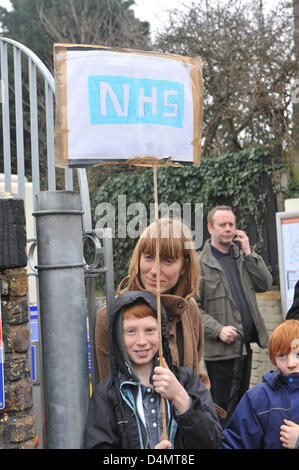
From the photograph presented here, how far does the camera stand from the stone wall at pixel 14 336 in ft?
7.07

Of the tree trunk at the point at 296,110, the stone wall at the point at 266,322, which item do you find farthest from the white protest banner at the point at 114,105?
the tree trunk at the point at 296,110

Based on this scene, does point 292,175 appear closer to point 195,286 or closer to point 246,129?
point 246,129

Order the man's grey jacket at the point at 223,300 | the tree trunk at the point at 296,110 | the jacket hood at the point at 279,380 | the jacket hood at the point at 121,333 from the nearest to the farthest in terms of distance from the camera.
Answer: the jacket hood at the point at 121,333 → the jacket hood at the point at 279,380 → the man's grey jacket at the point at 223,300 → the tree trunk at the point at 296,110

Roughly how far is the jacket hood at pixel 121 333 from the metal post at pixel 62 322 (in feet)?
0.42

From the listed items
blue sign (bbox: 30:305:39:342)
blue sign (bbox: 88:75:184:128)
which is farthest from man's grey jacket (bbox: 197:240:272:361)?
blue sign (bbox: 88:75:184:128)

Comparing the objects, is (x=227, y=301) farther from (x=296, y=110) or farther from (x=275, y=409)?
(x=296, y=110)

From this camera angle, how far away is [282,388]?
2.68 meters

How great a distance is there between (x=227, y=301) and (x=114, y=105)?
2.82 meters

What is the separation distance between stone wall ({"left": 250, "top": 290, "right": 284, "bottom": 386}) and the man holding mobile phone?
219 centimetres

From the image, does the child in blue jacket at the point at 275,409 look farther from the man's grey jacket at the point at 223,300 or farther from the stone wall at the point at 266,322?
the stone wall at the point at 266,322

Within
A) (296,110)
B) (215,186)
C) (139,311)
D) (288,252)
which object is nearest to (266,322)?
(288,252)

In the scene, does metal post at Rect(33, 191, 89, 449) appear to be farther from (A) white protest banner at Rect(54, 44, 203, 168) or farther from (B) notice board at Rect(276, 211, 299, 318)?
(B) notice board at Rect(276, 211, 299, 318)

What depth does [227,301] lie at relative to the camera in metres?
4.73

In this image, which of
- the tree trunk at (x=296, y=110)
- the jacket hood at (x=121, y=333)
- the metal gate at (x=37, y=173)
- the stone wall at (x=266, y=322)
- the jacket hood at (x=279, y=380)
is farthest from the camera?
the tree trunk at (x=296, y=110)
